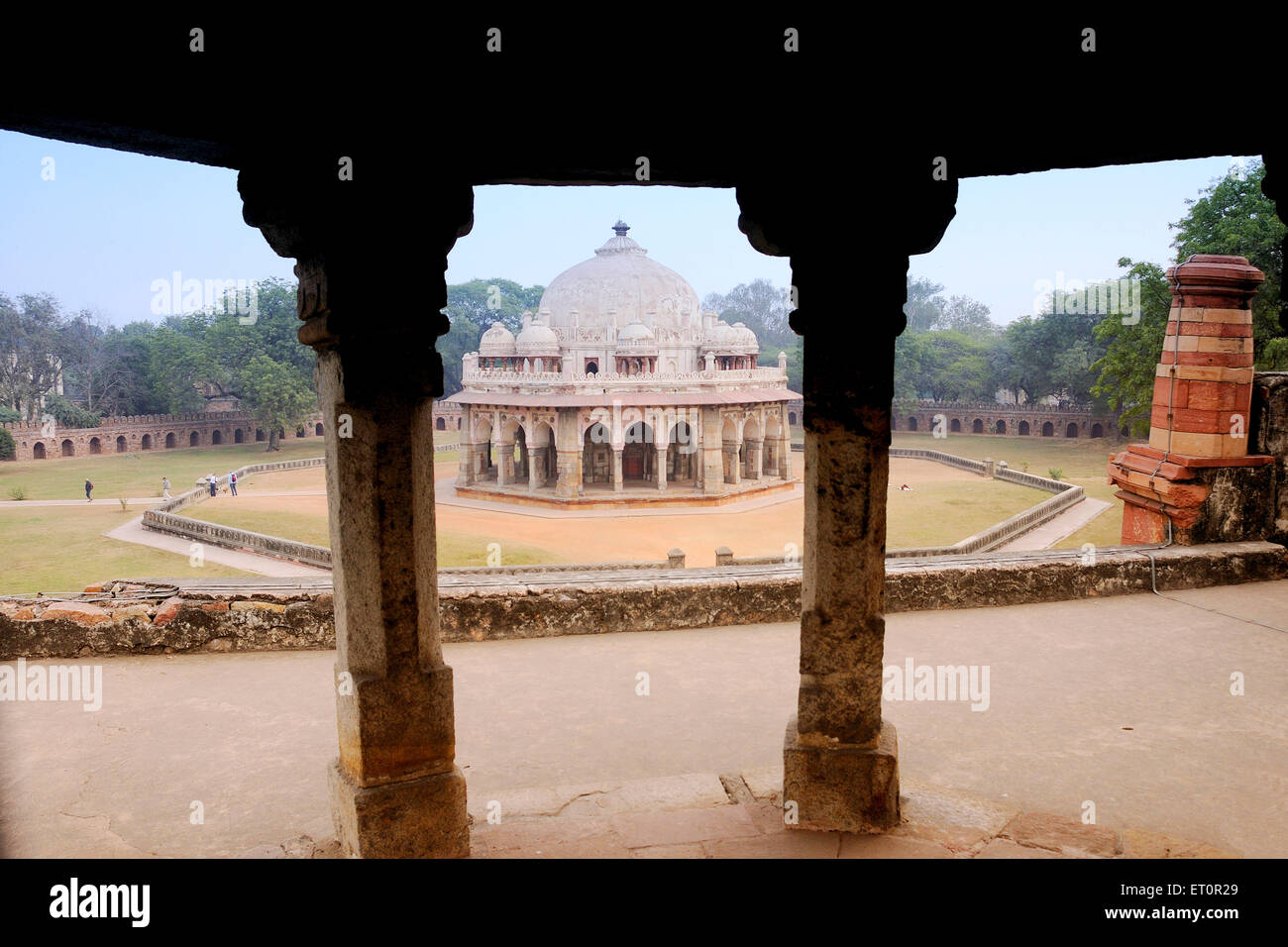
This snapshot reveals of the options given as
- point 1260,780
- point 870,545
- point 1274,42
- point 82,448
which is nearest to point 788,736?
point 870,545

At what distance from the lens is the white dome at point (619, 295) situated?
42.2m

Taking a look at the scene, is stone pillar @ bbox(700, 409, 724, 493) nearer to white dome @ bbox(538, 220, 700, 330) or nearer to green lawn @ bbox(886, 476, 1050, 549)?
green lawn @ bbox(886, 476, 1050, 549)

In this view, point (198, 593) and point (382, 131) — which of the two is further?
point (198, 593)

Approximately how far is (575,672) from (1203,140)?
473 cm

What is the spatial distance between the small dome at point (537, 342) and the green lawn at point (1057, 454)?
21.0m

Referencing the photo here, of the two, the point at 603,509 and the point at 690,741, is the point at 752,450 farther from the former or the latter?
the point at 690,741

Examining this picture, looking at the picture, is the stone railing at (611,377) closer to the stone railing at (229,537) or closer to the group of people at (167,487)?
the group of people at (167,487)

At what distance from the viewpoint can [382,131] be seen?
3436 millimetres

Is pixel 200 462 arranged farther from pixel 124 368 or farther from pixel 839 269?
pixel 839 269

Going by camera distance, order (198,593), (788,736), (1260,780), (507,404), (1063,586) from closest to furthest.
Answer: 1. (788,736)
2. (1260,780)
3. (198,593)
4. (1063,586)
5. (507,404)

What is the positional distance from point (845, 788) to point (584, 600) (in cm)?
369

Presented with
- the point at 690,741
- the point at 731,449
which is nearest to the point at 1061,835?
the point at 690,741

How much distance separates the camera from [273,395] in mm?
49875

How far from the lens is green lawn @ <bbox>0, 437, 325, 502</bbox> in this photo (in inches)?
1464
